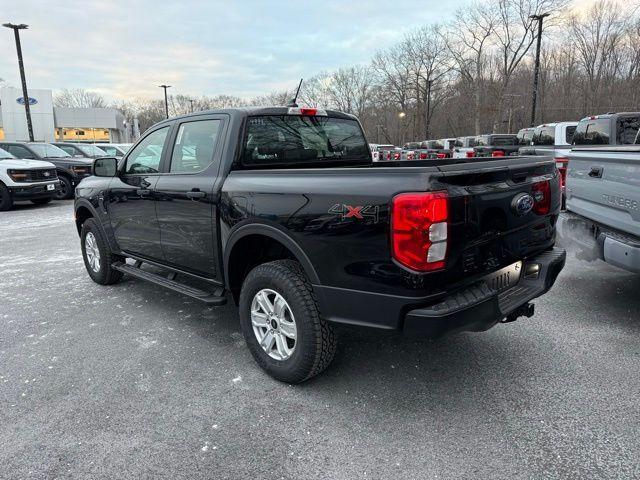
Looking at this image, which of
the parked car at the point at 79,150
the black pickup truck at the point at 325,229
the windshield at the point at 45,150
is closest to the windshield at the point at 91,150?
the parked car at the point at 79,150

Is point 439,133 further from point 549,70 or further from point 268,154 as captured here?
point 268,154

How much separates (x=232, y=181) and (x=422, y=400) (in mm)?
1985

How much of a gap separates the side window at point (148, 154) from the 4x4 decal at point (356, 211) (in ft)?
7.58

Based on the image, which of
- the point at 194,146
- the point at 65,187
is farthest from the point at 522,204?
the point at 65,187

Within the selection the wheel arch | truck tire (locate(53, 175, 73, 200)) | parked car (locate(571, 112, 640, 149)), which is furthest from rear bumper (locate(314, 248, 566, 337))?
truck tire (locate(53, 175, 73, 200))

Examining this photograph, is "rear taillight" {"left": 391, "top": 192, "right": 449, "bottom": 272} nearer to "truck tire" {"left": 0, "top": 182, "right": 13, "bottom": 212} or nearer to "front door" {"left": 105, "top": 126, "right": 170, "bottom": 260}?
"front door" {"left": 105, "top": 126, "right": 170, "bottom": 260}

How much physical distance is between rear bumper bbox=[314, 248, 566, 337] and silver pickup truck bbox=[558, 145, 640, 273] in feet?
4.65

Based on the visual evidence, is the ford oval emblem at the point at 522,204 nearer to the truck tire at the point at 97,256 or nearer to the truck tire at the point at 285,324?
the truck tire at the point at 285,324

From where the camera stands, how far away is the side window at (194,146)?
12.0ft

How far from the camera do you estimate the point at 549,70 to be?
1711 inches

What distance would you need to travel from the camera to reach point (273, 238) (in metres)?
3.01

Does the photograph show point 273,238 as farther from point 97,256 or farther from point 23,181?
point 23,181

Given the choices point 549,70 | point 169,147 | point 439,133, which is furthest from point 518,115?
point 169,147

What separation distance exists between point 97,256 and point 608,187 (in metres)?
5.42
